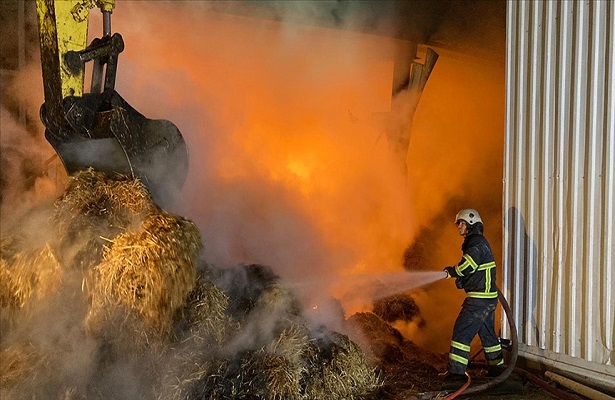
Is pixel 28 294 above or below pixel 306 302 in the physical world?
above

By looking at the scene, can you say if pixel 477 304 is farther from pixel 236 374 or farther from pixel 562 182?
pixel 236 374

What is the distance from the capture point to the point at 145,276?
4.42m

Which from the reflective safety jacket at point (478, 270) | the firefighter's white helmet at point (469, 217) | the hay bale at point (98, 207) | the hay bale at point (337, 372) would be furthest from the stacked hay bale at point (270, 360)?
the firefighter's white helmet at point (469, 217)

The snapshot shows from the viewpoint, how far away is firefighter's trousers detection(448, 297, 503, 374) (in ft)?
19.8

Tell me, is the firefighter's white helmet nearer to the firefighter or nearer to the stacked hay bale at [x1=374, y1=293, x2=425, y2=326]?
the firefighter

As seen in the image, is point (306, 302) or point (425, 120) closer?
point (306, 302)

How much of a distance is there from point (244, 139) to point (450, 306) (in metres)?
4.82

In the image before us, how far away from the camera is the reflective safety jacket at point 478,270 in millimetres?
6172

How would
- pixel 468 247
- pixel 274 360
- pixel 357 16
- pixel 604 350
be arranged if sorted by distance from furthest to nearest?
pixel 357 16 < pixel 468 247 < pixel 604 350 < pixel 274 360

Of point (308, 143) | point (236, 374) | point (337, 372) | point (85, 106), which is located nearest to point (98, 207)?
point (85, 106)

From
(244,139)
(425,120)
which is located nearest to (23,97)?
(244,139)

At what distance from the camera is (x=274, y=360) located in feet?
15.8

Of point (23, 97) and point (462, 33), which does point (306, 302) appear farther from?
point (462, 33)

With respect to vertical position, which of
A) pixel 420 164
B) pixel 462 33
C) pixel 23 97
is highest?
pixel 462 33
